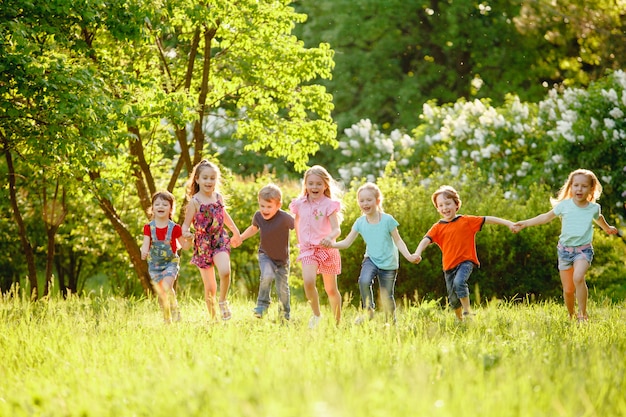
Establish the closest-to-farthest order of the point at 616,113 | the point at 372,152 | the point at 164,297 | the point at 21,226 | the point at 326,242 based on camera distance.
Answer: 1. the point at 326,242
2. the point at 164,297
3. the point at 21,226
4. the point at 616,113
5. the point at 372,152

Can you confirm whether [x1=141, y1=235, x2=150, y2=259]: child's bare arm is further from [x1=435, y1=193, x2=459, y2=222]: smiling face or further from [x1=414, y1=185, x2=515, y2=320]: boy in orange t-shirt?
[x1=435, y1=193, x2=459, y2=222]: smiling face

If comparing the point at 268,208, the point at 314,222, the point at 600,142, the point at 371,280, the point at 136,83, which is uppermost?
the point at 136,83

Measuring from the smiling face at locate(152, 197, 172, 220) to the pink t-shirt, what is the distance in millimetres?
1296

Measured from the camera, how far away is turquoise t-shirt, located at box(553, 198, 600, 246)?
8.20 m

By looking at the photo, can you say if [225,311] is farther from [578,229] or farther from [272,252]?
[578,229]

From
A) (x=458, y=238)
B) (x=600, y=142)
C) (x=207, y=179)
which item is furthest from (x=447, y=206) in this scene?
(x=600, y=142)

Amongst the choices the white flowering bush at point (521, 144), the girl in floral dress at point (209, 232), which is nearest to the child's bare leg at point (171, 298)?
the girl in floral dress at point (209, 232)

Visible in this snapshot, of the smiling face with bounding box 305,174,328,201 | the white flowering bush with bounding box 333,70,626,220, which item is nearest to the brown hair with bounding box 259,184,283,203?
the smiling face with bounding box 305,174,328,201

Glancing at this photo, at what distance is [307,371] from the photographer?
4672 millimetres

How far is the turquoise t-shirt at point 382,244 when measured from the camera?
25.4 feet

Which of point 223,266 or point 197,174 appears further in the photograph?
point 197,174

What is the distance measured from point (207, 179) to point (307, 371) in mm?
4007

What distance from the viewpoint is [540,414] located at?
12.4 ft

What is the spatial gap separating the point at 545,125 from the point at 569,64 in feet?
29.1
